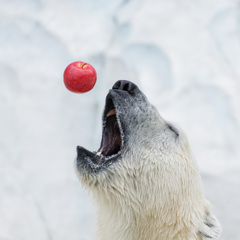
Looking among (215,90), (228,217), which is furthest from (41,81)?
(228,217)

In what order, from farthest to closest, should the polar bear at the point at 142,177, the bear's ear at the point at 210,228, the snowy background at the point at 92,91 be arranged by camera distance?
the snowy background at the point at 92,91, the bear's ear at the point at 210,228, the polar bear at the point at 142,177

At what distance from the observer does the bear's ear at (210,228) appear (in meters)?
2.14

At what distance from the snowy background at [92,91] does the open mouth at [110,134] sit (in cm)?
154

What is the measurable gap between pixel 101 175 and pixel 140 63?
226 centimetres

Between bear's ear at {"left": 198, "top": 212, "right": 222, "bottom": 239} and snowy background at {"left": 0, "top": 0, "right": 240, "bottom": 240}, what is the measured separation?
4.75 feet

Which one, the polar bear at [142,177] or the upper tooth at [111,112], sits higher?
the upper tooth at [111,112]

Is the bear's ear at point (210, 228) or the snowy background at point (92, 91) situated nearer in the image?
the bear's ear at point (210, 228)

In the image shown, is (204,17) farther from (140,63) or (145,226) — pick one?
(145,226)

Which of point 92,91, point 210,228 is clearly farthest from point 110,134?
point 92,91

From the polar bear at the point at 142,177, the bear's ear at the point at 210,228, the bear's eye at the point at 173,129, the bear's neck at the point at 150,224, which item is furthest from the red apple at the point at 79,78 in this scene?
the bear's ear at the point at 210,228

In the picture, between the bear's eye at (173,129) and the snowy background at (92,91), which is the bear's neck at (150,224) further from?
the snowy background at (92,91)

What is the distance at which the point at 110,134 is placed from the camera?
2.21m

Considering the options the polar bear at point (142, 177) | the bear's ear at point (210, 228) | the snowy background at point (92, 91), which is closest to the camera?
the polar bear at point (142, 177)

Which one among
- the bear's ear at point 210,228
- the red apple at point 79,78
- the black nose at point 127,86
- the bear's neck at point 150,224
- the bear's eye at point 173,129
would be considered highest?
the red apple at point 79,78
